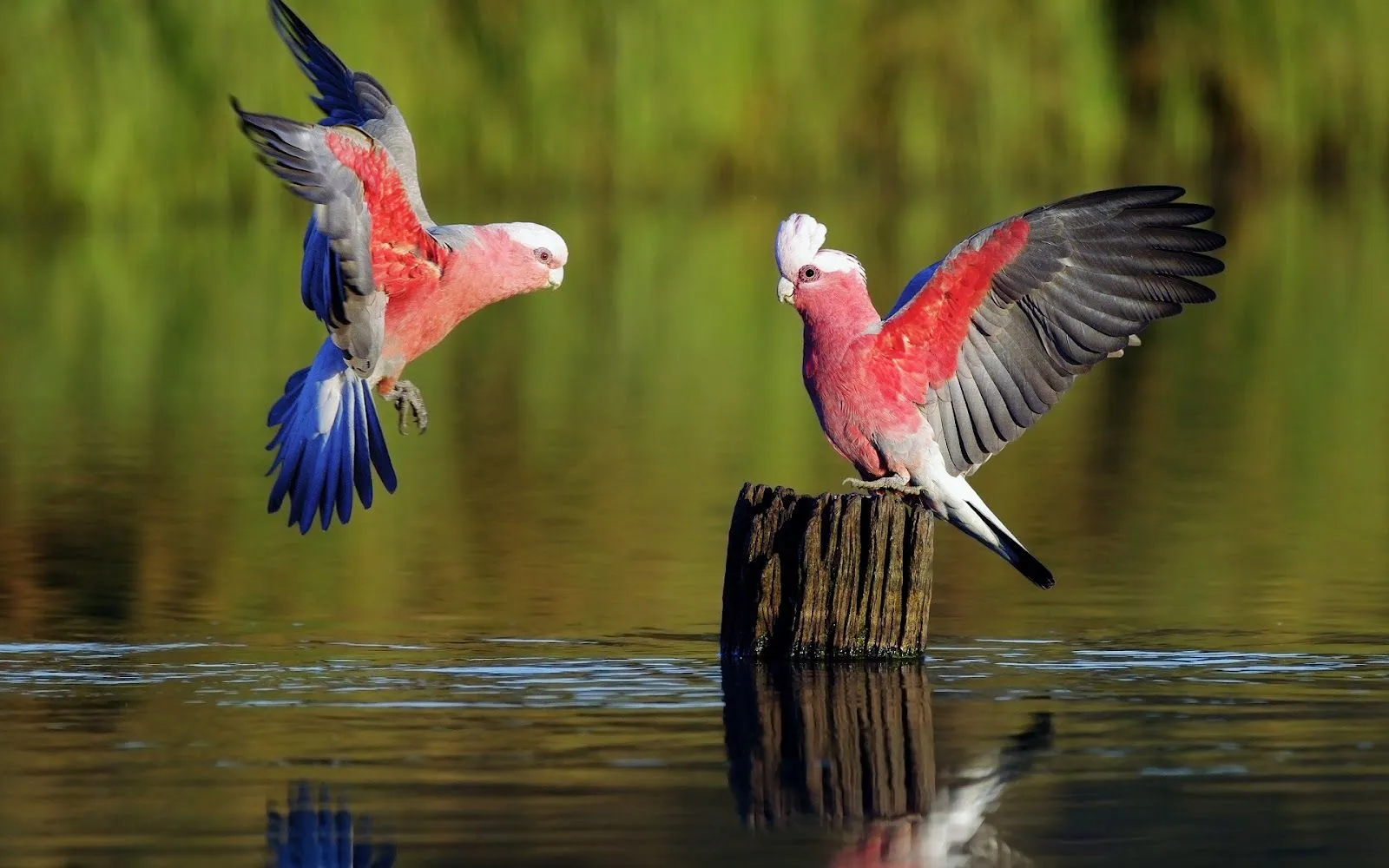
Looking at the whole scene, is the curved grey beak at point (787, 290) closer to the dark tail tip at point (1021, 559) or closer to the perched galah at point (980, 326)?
the perched galah at point (980, 326)

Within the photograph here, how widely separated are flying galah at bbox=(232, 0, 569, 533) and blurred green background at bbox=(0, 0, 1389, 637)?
55cm

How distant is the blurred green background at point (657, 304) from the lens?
10.1 m

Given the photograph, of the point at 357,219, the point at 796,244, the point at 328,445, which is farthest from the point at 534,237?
the point at 796,244

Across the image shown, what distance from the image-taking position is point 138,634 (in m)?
8.77

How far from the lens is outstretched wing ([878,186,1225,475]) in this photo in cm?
840

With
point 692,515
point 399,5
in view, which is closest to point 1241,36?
point 399,5

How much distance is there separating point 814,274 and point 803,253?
0.09 m

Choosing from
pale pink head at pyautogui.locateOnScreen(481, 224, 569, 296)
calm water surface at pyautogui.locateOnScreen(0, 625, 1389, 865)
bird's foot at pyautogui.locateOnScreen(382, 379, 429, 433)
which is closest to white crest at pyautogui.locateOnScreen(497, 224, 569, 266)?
pale pink head at pyautogui.locateOnScreen(481, 224, 569, 296)

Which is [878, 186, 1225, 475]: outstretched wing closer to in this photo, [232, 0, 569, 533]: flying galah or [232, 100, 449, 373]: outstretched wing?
[232, 0, 569, 533]: flying galah

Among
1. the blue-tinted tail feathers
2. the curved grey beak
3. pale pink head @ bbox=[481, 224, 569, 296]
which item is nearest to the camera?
the curved grey beak

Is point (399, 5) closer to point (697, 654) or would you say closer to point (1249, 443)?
point (1249, 443)

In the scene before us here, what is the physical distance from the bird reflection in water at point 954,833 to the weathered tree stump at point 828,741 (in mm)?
72

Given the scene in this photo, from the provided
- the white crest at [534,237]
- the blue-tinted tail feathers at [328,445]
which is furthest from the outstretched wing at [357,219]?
the white crest at [534,237]

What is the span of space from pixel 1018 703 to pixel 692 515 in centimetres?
398
